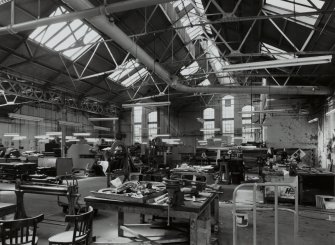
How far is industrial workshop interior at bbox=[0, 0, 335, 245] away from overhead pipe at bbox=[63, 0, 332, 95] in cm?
4

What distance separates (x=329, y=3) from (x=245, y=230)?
207 inches

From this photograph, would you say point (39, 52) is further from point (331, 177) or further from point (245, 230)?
point (331, 177)

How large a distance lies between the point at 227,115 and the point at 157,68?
526 inches

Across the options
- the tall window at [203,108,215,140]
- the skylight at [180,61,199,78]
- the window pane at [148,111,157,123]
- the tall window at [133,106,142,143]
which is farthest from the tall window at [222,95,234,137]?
the tall window at [133,106,142,143]

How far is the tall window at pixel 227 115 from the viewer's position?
21.4 m

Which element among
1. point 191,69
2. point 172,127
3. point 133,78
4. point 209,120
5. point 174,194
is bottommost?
point 174,194

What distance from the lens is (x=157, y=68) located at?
923 cm

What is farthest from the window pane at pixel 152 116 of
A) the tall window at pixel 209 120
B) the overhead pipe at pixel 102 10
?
the overhead pipe at pixel 102 10

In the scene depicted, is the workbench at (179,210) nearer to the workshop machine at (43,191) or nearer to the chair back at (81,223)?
the chair back at (81,223)

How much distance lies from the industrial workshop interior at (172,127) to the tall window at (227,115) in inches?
3.0

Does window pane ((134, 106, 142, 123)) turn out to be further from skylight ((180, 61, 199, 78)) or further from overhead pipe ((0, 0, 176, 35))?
overhead pipe ((0, 0, 176, 35))

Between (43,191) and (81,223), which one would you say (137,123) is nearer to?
(43,191)

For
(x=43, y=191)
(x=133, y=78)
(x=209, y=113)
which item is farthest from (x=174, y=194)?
(x=209, y=113)

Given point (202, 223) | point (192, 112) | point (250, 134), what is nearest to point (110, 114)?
point (192, 112)
